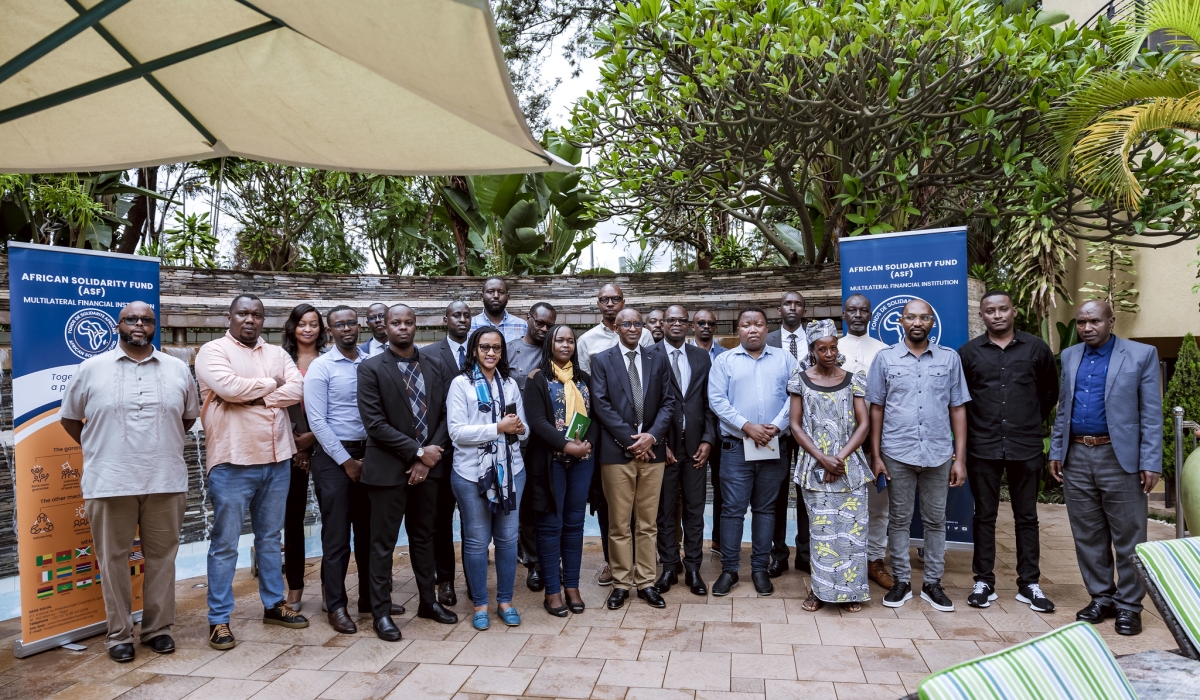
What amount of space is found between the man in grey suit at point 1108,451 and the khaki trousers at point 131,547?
16.8 ft

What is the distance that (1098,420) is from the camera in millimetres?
4332

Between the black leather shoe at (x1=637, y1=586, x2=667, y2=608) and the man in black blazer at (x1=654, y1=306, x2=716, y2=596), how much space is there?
0.37 ft

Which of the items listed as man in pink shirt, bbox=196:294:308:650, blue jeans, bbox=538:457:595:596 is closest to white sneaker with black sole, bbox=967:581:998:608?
blue jeans, bbox=538:457:595:596

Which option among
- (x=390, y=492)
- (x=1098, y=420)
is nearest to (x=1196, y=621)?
(x=1098, y=420)

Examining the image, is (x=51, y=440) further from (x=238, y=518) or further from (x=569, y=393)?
(x=569, y=393)

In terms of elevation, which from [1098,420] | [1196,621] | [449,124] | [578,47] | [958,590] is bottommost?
[958,590]

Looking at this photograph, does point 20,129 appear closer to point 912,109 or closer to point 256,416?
point 256,416

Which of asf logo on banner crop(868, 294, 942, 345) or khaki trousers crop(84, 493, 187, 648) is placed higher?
asf logo on banner crop(868, 294, 942, 345)

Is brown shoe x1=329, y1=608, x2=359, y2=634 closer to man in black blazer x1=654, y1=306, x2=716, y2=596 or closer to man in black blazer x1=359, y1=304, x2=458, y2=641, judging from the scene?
man in black blazer x1=359, y1=304, x2=458, y2=641

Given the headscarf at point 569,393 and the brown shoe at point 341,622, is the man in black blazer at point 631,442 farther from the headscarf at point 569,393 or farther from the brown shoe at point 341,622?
the brown shoe at point 341,622

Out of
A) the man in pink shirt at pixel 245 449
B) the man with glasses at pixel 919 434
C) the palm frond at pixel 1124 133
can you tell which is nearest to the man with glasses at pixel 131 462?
the man in pink shirt at pixel 245 449

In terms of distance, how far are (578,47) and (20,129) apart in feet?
36.3

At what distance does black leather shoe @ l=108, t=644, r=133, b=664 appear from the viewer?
153 inches

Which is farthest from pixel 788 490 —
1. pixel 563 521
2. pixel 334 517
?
pixel 334 517
